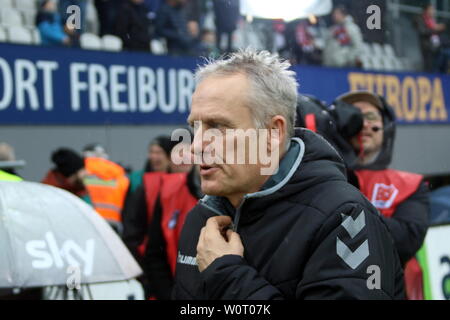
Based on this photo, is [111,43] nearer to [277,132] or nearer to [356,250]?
[277,132]

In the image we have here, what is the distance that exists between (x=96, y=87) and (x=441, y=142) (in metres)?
6.50

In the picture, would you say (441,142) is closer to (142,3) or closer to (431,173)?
(431,173)

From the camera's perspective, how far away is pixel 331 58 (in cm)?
1106

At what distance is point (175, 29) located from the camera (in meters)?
9.08

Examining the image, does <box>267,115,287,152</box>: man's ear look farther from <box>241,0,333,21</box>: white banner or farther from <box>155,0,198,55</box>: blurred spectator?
<box>155,0,198,55</box>: blurred spectator

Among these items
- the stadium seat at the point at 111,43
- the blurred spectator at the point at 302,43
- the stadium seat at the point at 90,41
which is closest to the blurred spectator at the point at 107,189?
the stadium seat at the point at 90,41

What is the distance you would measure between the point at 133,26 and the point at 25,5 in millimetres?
1168

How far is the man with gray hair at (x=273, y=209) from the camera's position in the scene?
1730mm

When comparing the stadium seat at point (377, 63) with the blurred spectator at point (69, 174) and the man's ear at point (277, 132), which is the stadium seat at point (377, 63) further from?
the man's ear at point (277, 132)

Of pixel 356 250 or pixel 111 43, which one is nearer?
pixel 356 250

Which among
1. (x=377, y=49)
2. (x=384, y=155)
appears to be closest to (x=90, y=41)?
(x=384, y=155)

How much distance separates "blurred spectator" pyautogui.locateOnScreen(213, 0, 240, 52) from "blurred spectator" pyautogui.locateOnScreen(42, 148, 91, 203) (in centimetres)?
276
